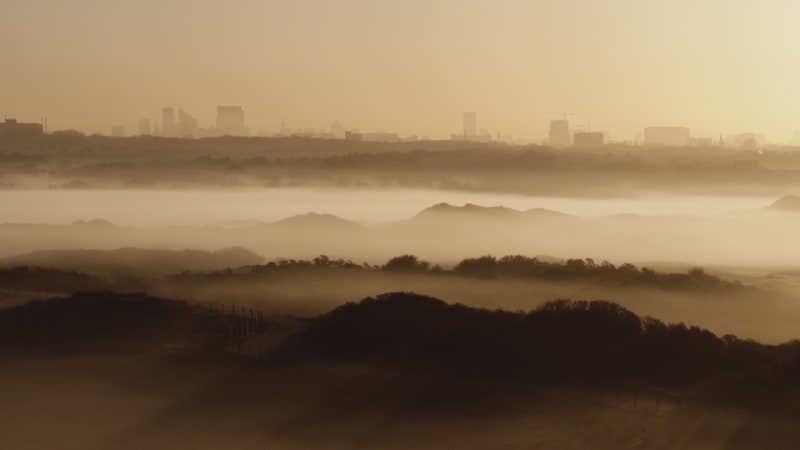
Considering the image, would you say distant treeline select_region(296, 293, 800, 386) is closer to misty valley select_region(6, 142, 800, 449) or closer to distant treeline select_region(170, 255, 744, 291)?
misty valley select_region(6, 142, 800, 449)

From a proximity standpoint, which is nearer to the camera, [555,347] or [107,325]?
[555,347]

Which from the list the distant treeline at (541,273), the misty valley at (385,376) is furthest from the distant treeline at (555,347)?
the distant treeline at (541,273)

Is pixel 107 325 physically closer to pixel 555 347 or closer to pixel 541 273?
pixel 555 347

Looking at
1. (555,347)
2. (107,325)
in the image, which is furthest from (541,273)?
(107,325)

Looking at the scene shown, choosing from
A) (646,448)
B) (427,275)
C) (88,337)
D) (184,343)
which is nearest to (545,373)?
(646,448)

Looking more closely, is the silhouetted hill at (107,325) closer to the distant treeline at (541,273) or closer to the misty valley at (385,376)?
the misty valley at (385,376)
